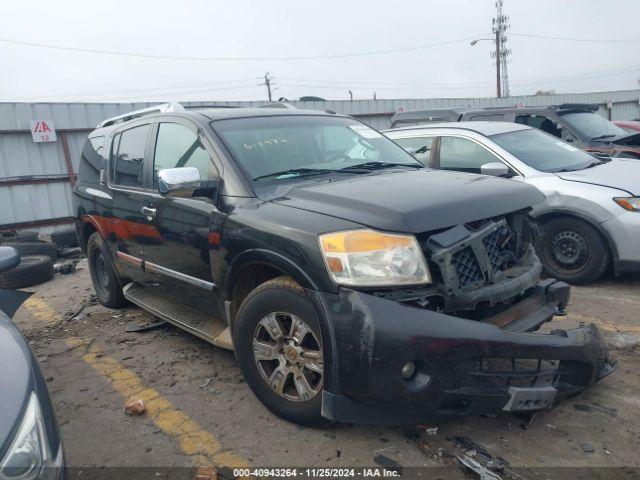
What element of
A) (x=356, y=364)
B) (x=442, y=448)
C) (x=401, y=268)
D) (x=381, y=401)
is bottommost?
(x=442, y=448)

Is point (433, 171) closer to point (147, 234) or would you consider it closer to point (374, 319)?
point (374, 319)

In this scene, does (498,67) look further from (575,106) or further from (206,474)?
(206,474)

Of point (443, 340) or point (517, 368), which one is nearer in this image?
point (443, 340)

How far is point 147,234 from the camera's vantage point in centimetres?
404

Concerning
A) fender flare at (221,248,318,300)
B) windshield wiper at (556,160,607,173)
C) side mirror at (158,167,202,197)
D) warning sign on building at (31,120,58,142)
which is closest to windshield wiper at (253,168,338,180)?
side mirror at (158,167,202,197)

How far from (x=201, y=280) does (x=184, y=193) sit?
1.99ft

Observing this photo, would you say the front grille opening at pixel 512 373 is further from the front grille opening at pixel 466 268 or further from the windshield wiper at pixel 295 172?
the windshield wiper at pixel 295 172

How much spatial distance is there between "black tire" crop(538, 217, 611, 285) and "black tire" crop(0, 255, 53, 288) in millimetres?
6240

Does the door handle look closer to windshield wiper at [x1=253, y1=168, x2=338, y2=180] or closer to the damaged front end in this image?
windshield wiper at [x1=253, y1=168, x2=338, y2=180]

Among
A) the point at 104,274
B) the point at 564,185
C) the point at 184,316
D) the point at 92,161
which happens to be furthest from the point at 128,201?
the point at 564,185

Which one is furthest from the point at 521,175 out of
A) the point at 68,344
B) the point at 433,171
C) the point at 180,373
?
the point at 68,344

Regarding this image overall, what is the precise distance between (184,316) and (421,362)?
6.90ft

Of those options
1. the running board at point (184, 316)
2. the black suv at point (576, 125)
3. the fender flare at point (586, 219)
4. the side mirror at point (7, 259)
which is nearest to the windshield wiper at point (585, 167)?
the fender flare at point (586, 219)

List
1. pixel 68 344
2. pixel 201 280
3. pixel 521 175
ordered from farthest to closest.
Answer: pixel 521 175 < pixel 68 344 < pixel 201 280
